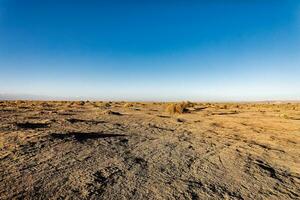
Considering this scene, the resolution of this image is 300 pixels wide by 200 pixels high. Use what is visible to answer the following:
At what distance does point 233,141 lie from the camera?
33.9ft

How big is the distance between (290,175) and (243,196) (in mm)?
2274

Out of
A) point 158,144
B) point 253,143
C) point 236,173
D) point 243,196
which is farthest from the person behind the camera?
point 253,143

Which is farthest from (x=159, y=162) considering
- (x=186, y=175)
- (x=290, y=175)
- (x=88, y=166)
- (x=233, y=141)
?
(x=233, y=141)

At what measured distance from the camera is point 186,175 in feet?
19.2

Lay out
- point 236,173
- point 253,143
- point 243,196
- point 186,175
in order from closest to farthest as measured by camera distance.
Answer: point 243,196 → point 186,175 → point 236,173 → point 253,143

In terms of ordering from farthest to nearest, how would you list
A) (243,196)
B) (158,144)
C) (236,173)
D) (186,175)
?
(158,144)
(236,173)
(186,175)
(243,196)

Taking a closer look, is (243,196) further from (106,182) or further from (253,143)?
(253,143)

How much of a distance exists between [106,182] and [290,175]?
4.45 m

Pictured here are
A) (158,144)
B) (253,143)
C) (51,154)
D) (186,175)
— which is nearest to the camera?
(186,175)

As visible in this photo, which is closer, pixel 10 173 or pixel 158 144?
pixel 10 173

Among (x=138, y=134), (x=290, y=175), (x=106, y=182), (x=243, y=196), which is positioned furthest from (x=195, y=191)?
(x=138, y=134)

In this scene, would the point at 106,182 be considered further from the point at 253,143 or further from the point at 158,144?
the point at 253,143

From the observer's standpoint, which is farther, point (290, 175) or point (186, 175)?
point (290, 175)

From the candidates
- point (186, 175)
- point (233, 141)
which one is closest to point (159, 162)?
point (186, 175)
